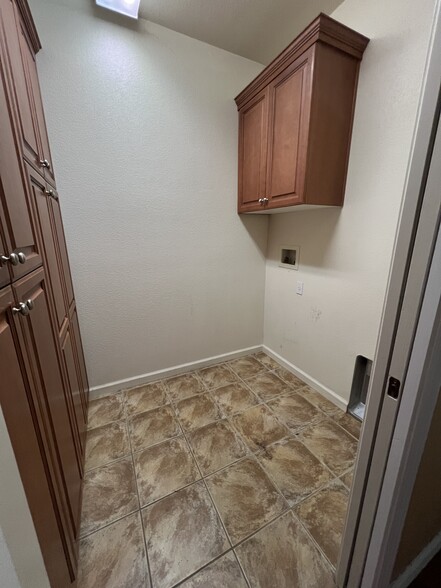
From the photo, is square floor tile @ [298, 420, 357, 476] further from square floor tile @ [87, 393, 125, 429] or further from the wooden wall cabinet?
the wooden wall cabinet

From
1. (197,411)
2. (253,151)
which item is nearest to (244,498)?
(197,411)

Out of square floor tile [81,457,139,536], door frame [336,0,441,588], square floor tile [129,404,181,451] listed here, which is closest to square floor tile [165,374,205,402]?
square floor tile [129,404,181,451]

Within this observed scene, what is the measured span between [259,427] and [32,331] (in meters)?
1.54

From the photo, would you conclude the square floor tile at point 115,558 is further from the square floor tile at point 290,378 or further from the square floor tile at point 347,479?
the square floor tile at point 290,378

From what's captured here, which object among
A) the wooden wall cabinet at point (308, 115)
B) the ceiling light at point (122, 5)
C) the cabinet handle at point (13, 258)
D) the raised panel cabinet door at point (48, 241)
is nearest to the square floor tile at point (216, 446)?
the raised panel cabinet door at point (48, 241)

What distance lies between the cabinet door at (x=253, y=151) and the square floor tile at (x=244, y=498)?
1.84 metres

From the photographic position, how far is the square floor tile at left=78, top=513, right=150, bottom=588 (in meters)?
0.97

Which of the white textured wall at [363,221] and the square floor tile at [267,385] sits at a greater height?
the white textured wall at [363,221]

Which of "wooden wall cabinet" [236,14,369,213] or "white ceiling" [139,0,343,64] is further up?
"white ceiling" [139,0,343,64]

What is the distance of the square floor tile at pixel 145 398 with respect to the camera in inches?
75.8

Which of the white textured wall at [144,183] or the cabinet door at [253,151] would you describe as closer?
the white textured wall at [144,183]

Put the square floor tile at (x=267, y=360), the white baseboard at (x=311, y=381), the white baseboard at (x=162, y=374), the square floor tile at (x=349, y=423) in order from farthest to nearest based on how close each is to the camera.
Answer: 1. the square floor tile at (x=267, y=360)
2. the white baseboard at (x=162, y=374)
3. the white baseboard at (x=311, y=381)
4. the square floor tile at (x=349, y=423)

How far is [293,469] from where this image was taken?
56.0 inches

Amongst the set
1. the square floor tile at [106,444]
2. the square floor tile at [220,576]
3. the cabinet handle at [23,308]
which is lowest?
the square floor tile at [106,444]
